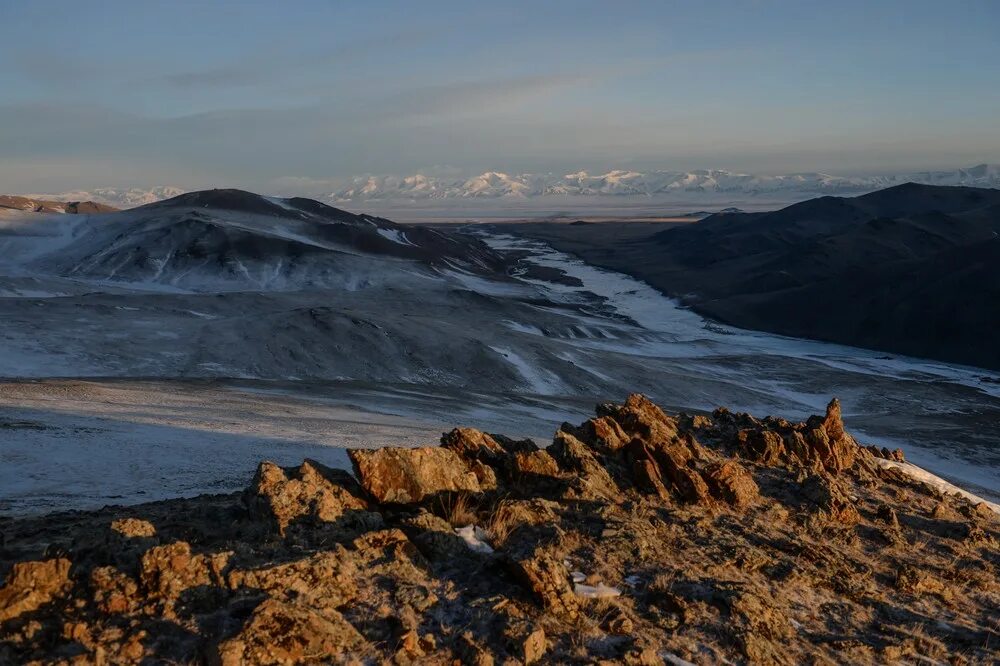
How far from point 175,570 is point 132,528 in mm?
728

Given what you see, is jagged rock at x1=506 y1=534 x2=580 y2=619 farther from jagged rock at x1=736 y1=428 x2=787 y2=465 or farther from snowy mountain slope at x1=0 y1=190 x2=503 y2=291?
snowy mountain slope at x1=0 y1=190 x2=503 y2=291

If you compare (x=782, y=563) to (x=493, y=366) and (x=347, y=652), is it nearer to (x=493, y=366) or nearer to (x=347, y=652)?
(x=347, y=652)

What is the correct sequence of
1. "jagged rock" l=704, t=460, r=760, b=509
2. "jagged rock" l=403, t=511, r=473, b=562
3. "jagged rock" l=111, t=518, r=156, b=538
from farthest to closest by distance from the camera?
1. "jagged rock" l=704, t=460, r=760, b=509
2. "jagged rock" l=403, t=511, r=473, b=562
3. "jagged rock" l=111, t=518, r=156, b=538

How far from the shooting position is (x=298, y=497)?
6.35 meters

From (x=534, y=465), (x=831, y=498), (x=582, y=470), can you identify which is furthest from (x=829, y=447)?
(x=534, y=465)

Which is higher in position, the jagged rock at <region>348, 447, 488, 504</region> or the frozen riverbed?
the jagged rock at <region>348, 447, 488, 504</region>

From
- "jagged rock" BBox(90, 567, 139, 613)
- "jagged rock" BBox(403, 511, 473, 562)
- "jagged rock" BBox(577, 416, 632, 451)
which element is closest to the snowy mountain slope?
"jagged rock" BBox(577, 416, 632, 451)

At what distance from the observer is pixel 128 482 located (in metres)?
10.5

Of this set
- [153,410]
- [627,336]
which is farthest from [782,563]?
[627,336]

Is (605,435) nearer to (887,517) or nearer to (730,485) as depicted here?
(730,485)

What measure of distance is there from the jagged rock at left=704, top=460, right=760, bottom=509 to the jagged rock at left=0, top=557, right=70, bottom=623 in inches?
222

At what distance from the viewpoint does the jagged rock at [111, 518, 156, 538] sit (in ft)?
18.1

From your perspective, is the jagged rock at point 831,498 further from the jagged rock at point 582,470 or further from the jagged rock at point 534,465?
the jagged rock at point 534,465

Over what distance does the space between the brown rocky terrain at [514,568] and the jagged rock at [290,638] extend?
11mm
